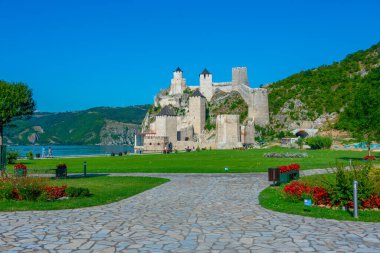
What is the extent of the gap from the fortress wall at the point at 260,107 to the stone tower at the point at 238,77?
48.5 feet

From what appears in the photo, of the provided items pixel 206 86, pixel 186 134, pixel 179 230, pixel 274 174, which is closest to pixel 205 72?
pixel 206 86

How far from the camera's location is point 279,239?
8.91 m

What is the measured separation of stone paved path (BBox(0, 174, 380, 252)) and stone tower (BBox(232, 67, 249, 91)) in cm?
11053

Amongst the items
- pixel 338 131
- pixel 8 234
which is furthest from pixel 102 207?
pixel 338 131

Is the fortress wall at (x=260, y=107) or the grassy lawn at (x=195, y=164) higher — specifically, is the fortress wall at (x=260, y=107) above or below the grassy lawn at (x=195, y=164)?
above

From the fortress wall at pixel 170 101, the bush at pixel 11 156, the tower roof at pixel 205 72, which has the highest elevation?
the tower roof at pixel 205 72

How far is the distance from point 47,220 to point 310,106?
10188cm

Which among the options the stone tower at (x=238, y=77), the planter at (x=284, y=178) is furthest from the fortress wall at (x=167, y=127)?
the planter at (x=284, y=178)

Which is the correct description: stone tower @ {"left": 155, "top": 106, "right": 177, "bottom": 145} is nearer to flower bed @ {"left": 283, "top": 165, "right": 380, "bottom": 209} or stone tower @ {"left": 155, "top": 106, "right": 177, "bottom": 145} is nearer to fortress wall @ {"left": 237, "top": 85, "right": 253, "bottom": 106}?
fortress wall @ {"left": 237, "top": 85, "right": 253, "bottom": 106}

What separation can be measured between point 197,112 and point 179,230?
103 meters

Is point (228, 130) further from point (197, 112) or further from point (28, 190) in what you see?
point (28, 190)

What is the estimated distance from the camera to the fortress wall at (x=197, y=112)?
112188mm

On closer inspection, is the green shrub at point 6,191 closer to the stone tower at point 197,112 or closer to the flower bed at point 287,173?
the flower bed at point 287,173

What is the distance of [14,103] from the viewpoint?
24.2 m
